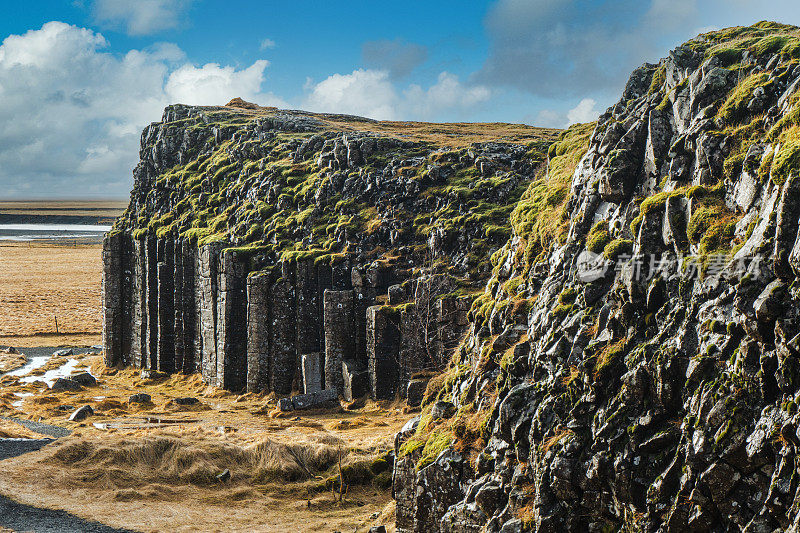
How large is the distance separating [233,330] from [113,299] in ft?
61.7

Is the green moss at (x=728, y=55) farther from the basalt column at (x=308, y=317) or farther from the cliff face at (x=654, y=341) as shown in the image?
the basalt column at (x=308, y=317)

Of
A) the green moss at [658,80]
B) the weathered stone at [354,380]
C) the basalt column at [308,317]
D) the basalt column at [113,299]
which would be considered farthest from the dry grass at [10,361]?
the green moss at [658,80]

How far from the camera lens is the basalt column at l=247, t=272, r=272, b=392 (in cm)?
4925

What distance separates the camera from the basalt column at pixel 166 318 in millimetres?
58688

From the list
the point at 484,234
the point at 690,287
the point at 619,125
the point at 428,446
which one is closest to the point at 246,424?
the point at 484,234

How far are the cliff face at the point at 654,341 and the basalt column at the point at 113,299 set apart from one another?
148ft

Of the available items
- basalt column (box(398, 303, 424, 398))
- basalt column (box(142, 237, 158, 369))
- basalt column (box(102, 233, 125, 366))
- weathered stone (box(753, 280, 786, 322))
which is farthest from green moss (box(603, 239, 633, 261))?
basalt column (box(102, 233, 125, 366))

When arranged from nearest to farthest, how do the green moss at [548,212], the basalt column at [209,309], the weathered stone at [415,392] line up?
the green moss at [548,212] < the weathered stone at [415,392] < the basalt column at [209,309]

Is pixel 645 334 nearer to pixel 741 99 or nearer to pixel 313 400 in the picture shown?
pixel 741 99

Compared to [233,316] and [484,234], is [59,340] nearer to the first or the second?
[233,316]

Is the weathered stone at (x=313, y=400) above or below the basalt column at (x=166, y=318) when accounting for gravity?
below

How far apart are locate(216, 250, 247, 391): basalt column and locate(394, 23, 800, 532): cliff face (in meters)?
27.9

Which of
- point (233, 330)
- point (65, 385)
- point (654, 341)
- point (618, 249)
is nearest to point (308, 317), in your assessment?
point (233, 330)

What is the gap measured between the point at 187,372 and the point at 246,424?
16.7 m
